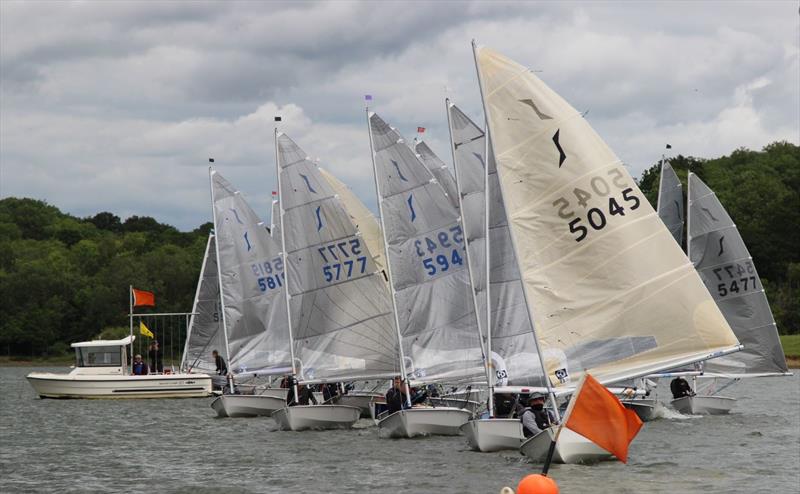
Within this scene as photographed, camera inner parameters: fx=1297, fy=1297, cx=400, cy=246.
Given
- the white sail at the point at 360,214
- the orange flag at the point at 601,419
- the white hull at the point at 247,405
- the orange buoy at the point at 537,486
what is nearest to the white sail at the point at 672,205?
the white sail at the point at 360,214

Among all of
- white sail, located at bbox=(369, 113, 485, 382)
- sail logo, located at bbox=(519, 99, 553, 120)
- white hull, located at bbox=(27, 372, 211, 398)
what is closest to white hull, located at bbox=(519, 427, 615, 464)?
sail logo, located at bbox=(519, 99, 553, 120)

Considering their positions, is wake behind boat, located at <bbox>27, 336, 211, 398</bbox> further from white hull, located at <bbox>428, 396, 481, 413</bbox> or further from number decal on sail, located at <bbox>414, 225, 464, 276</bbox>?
number decal on sail, located at <bbox>414, 225, 464, 276</bbox>

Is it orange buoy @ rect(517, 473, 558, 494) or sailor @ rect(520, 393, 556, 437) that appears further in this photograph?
sailor @ rect(520, 393, 556, 437)

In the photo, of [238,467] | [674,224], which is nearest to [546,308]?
[238,467]

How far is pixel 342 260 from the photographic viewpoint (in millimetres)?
39250

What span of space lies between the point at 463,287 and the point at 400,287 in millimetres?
1770

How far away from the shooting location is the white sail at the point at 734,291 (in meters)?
45.1

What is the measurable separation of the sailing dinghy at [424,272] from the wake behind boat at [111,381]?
73.1ft

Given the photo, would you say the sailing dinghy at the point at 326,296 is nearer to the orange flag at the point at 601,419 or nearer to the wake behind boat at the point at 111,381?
the wake behind boat at the point at 111,381

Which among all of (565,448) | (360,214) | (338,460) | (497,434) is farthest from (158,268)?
(565,448)

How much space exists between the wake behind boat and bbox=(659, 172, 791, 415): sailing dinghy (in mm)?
22279

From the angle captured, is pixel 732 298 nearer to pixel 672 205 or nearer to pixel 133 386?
pixel 672 205

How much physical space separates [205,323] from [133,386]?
13.8 feet

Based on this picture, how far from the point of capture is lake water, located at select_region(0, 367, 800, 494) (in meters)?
26.5
